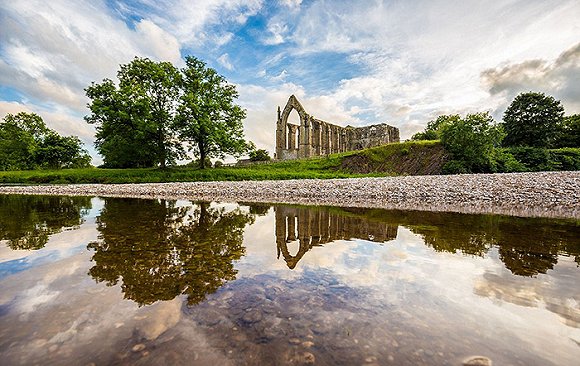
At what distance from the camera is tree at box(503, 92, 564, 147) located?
42156mm

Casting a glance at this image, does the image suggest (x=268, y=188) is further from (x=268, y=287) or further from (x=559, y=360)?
(x=559, y=360)

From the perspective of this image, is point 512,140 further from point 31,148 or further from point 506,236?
point 31,148

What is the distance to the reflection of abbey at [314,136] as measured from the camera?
55656 mm

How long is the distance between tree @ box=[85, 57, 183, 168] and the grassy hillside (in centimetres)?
263

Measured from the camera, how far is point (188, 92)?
32500mm

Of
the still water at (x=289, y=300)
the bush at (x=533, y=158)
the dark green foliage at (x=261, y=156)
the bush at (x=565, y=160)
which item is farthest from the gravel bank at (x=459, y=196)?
the dark green foliage at (x=261, y=156)

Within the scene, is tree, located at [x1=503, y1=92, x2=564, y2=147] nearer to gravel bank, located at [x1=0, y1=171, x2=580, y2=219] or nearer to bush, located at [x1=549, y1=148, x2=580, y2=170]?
bush, located at [x1=549, y1=148, x2=580, y2=170]

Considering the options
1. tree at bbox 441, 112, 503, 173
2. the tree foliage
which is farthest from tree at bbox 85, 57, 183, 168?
tree at bbox 441, 112, 503, 173

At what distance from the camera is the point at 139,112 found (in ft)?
98.8

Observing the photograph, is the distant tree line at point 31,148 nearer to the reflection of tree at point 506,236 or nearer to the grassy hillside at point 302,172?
the grassy hillside at point 302,172

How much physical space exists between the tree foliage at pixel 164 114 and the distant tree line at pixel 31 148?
21.1 meters

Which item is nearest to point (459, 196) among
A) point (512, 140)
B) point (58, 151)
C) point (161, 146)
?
point (161, 146)

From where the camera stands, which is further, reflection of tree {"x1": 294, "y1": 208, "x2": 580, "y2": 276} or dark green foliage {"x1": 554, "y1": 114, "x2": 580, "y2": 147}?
dark green foliage {"x1": 554, "y1": 114, "x2": 580, "y2": 147}

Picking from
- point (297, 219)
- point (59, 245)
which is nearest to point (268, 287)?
point (59, 245)
